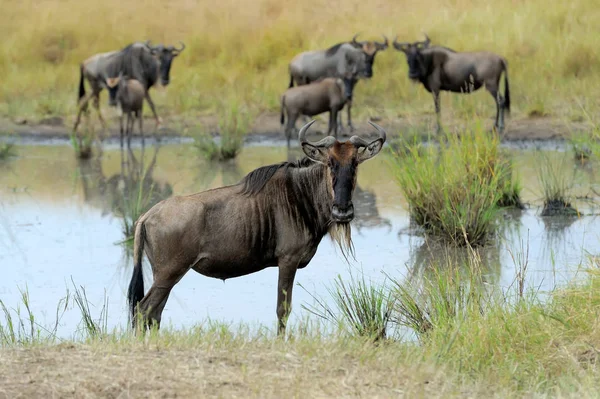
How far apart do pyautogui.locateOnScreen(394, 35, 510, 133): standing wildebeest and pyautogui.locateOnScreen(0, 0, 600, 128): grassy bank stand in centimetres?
35

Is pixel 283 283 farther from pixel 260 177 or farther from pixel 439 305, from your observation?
pixel 439 305

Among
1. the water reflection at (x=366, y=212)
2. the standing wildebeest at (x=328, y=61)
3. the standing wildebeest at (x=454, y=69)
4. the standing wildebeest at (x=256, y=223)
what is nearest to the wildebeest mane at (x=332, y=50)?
the standing wildebeest at (x=328, y=61)

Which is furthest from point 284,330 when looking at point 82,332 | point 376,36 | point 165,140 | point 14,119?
point 376,36

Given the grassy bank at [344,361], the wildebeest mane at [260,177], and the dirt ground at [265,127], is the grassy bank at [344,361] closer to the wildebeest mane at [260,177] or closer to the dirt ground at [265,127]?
the wildebeest mane at [260,177]

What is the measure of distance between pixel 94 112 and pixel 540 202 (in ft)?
32.1

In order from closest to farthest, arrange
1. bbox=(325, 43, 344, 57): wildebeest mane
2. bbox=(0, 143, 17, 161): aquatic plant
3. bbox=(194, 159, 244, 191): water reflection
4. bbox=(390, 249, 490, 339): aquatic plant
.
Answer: bbox=(390, 249, 490, 339): aquatic plant < bbox=(194, 159, 244, 191): water reflection < bbox=(0, 143, 17, 161): aquatic plant < bbox=(325, 43, 344, 57): wildebeest mane

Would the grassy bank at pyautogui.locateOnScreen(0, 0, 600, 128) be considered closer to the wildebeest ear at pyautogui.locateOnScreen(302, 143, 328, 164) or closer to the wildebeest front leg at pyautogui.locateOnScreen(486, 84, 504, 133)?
the wildebeest front leg at pyautogui.locateOnScreen(486, 84, 504, 133)

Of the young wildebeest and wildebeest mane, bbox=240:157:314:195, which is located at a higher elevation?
wildebeest mane, bbox=240:157:314:195

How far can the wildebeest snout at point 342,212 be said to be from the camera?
20.4 ft

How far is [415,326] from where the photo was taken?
6.38 m

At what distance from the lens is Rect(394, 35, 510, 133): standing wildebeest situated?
17312mm

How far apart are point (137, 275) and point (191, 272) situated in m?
2.36

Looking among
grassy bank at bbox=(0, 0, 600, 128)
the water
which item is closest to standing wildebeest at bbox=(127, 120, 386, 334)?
the water

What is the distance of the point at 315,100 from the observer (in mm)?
16484
